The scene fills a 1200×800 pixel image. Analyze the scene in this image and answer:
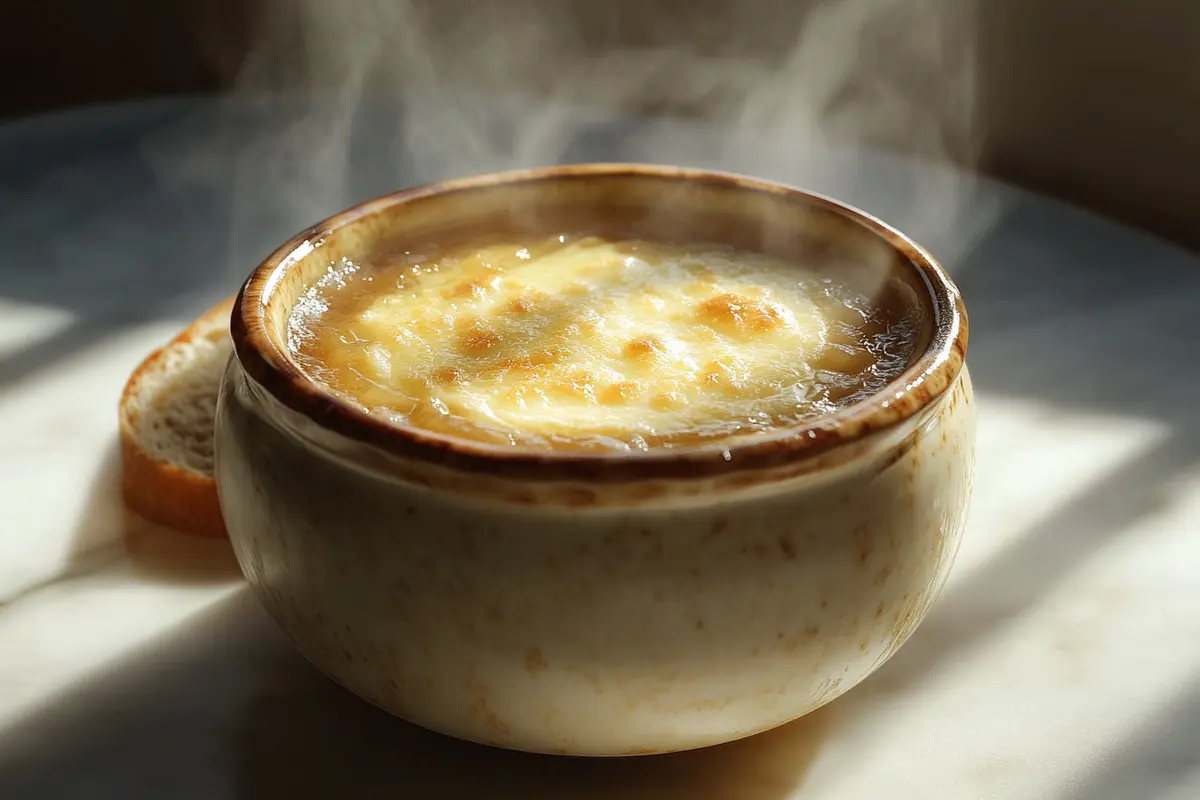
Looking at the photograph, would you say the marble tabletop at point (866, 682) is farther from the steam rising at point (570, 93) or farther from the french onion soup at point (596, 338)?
the french onion soup at point (596, 338)

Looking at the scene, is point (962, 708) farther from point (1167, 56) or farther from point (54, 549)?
point (1167, 56)

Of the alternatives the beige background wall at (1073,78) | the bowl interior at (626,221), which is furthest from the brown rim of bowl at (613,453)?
the beige background wall at (1073,78)

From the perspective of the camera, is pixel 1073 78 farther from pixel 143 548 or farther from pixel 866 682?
pixel 143 548

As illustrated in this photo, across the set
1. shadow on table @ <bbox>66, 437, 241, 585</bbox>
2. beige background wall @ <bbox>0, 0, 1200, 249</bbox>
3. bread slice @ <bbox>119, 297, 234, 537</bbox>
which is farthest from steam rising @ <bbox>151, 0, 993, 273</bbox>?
shadow on table @ <bbox>66, 437, 241, 585</bbox>

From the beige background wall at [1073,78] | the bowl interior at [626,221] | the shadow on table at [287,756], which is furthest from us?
the beige background wall at [1073,78]

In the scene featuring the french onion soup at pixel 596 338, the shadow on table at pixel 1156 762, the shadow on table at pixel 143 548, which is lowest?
the shadow on table at pixel 143 548

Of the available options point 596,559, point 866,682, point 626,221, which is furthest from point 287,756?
point 626,221

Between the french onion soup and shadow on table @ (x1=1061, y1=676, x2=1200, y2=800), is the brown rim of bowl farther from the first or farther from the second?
shadow on table @ (x1=1061, y1=676, x2=1200, y2=800)
